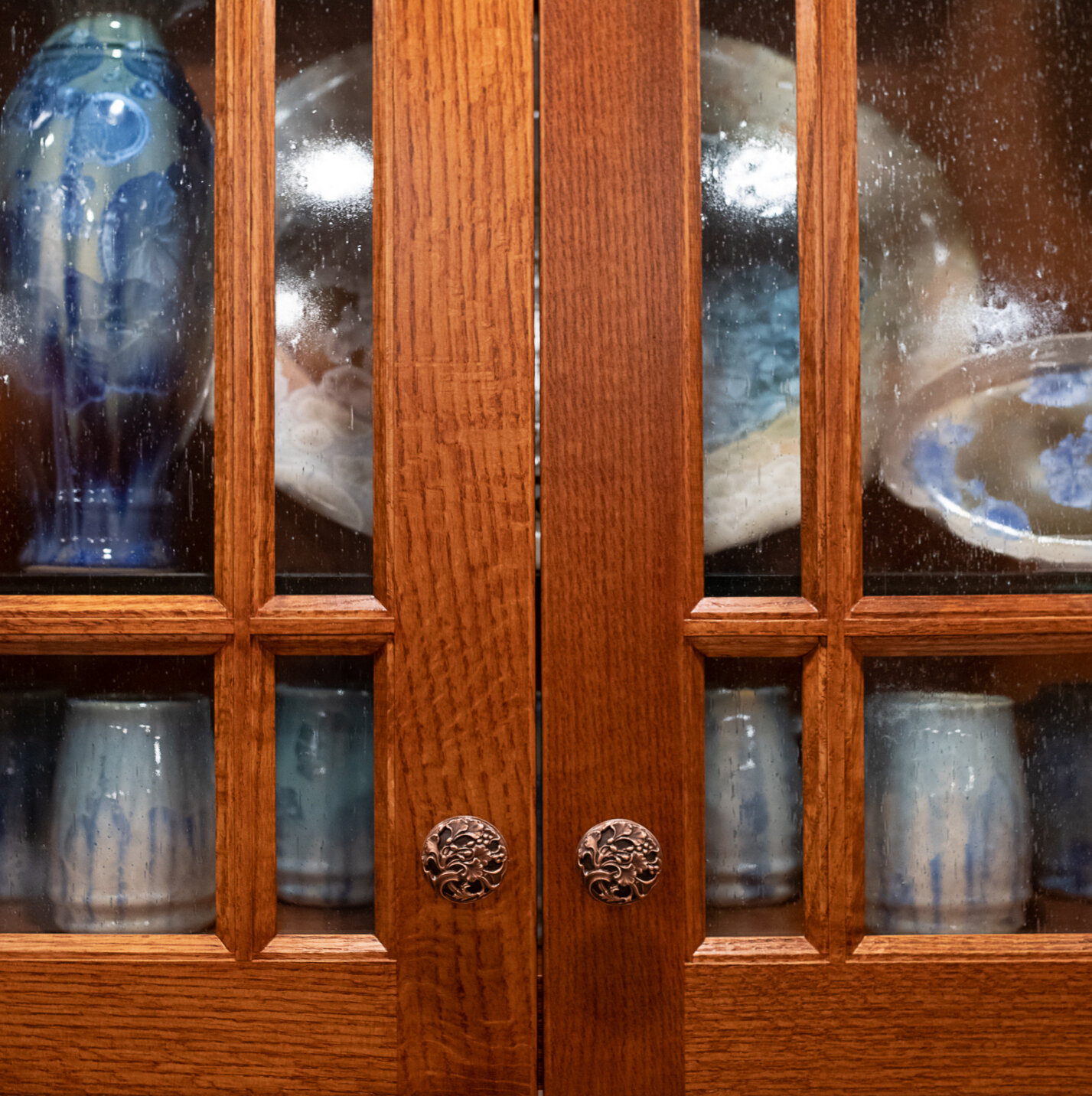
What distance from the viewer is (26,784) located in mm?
470

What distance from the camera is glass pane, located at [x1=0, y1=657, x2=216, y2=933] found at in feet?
1.52

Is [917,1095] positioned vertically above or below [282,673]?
below

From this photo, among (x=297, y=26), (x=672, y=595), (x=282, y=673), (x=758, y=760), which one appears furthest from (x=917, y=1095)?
(x=297, y=26)

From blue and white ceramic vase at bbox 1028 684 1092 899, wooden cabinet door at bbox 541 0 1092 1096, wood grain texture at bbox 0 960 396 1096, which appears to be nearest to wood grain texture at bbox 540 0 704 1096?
wooden cabinet door at bbox 541 0 1092 1096

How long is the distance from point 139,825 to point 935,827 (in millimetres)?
452

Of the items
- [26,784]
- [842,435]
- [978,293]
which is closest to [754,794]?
[842,435]

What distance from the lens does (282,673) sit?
46 cm

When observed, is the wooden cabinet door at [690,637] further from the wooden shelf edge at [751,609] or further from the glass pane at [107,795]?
the glass pane at [107,795]

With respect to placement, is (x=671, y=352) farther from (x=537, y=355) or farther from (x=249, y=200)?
(x=249, y=200)

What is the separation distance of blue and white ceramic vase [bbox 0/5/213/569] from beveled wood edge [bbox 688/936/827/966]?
0.37 metres

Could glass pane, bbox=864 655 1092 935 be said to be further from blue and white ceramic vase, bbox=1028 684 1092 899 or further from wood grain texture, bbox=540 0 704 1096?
wood grain texture, bbox=540 0 704 1096

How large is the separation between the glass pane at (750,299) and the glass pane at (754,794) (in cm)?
5

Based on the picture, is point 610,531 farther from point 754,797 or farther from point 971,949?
point 971,949

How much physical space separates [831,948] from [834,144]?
445 millimetres
